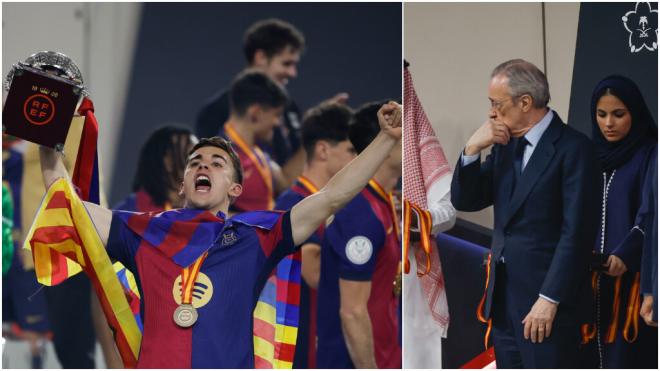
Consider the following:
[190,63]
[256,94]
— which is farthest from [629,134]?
[190,63]

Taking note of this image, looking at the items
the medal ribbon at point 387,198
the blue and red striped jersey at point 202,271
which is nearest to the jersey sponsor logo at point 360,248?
the medal ribbon at point 387,198

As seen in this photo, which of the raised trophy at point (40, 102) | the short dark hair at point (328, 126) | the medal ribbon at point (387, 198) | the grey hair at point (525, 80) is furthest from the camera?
the short dark hair at point (328, 126)

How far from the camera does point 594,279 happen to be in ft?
17.1

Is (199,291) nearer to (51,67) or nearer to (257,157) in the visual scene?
(51,67)

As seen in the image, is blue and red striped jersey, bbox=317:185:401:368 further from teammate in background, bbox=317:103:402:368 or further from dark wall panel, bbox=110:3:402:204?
dark wall panel, bbox=110:3:402:204

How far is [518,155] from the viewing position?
5250mm

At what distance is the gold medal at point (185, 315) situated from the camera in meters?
4.77

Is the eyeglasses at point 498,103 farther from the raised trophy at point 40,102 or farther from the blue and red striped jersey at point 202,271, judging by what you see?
the raised trophy at point 40,102

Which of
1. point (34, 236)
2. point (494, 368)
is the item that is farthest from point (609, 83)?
point (34, 236)

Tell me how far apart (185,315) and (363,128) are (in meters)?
1.43

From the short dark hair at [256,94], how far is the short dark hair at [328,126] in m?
0.97

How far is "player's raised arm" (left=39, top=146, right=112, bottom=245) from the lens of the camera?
15.6ft

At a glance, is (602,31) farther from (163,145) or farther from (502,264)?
(163,145)

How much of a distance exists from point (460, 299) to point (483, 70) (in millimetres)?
895
